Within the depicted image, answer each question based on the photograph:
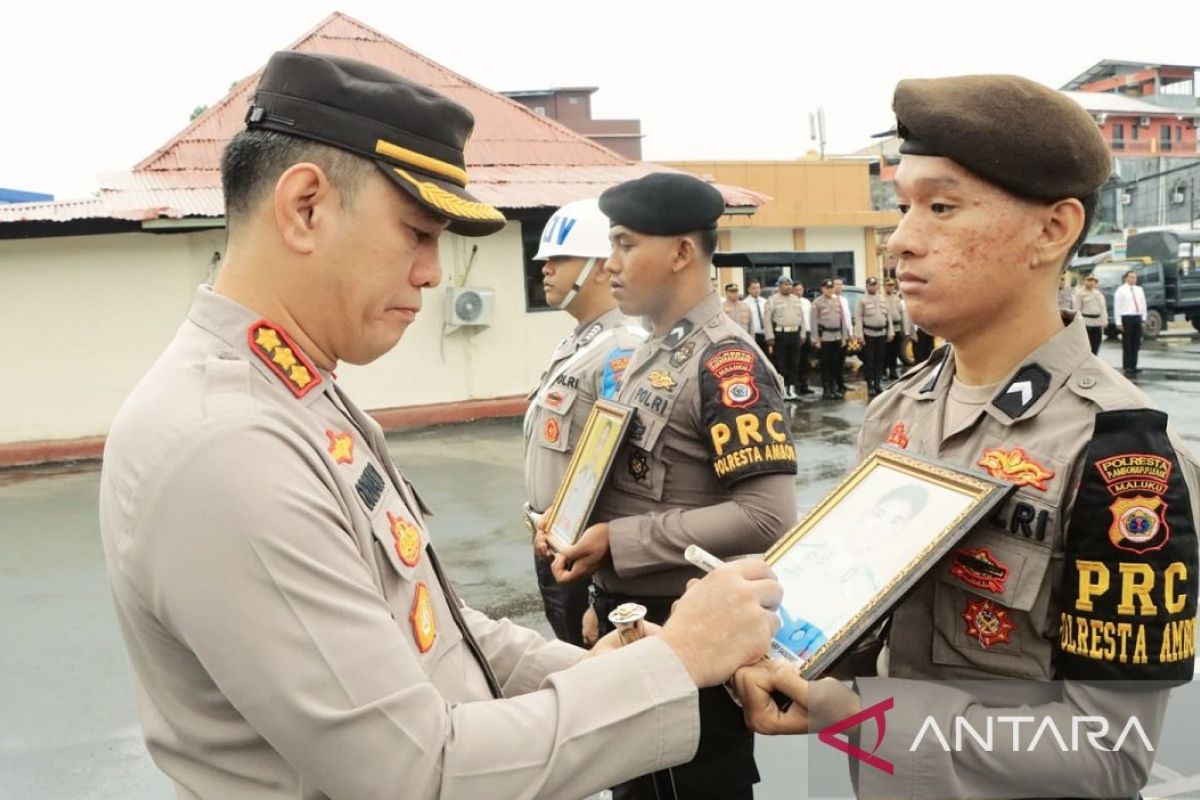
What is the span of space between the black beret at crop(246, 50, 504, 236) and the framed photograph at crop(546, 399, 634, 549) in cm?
138

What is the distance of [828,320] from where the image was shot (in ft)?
52.7

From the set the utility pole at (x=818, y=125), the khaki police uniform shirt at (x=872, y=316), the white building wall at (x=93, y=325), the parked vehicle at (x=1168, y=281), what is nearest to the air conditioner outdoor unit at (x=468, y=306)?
the white building wall at (x=93, y=325)

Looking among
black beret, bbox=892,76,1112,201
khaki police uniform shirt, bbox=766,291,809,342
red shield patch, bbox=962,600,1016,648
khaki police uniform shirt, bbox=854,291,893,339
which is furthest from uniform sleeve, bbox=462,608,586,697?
khaki police uniform shirt, bbox=854,291,893,339

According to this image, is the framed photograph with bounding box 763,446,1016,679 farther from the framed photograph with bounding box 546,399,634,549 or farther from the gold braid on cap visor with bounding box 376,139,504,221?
the framed photograph with bounding box 546,399,634,549

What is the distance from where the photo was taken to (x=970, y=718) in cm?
157

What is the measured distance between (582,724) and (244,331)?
29.1 inches

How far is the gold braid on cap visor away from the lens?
1.45m

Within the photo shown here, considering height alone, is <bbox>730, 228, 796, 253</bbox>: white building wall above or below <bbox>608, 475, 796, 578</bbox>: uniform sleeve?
above

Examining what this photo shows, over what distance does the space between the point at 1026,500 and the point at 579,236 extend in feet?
8.73

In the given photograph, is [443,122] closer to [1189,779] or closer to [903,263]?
[903,263]

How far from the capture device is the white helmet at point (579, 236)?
3.95 metres

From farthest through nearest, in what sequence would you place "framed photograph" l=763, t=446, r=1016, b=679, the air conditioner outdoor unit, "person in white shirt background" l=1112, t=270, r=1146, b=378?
"person in white shirt background" l=1112, t=270, r=1146, b=378, the air conditioner outdoor unit, "framed photograph" l=763, t=446, r=1016, b=679

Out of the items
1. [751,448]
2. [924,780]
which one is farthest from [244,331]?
[751,448]

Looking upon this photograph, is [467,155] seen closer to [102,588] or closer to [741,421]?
[102,588]
